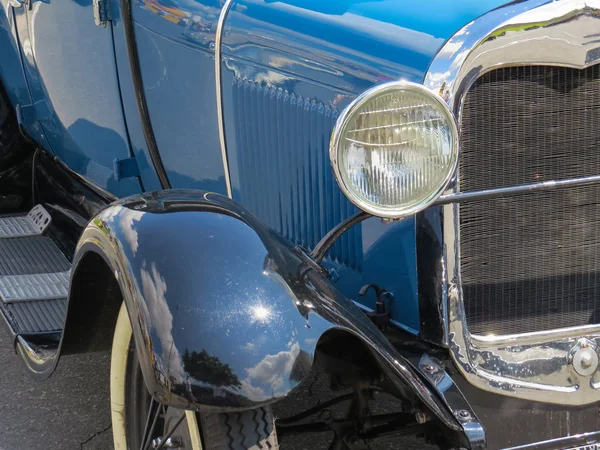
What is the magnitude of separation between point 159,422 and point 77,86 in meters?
1.66

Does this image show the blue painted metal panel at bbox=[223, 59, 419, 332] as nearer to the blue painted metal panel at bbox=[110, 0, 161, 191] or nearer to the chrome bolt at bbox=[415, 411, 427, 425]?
the chrome bolt at bbox=[415, 411, 427, 425]

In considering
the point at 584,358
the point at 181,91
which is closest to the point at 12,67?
the point at 181,91

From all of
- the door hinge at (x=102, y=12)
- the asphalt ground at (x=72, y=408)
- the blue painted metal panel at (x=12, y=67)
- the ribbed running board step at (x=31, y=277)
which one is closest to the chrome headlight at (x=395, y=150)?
the ribbed running board step at (x=31, y=277)

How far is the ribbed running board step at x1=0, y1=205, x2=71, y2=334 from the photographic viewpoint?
8.51 feet

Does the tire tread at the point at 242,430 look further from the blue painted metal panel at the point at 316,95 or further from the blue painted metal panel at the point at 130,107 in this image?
the blue painted metal panel at the point at 130,107

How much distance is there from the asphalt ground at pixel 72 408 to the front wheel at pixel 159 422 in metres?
0.66

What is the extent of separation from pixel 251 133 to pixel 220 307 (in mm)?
928

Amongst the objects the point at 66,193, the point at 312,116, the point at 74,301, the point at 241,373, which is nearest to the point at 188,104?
the point at 312,116

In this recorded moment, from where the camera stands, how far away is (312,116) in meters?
2.16

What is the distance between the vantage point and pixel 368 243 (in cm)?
210

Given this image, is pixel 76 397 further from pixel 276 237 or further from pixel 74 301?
pixel 276 237

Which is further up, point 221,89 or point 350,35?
point 350,35

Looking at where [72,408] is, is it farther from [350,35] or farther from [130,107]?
[350,35]

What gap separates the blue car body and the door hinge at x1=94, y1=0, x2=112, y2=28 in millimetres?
31
